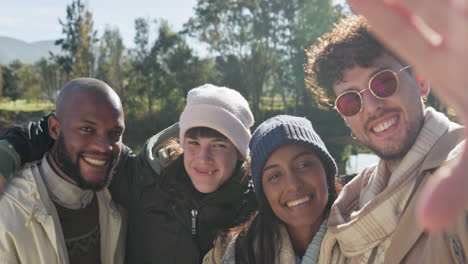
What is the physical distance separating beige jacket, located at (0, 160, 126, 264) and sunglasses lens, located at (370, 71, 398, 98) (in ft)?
7.26

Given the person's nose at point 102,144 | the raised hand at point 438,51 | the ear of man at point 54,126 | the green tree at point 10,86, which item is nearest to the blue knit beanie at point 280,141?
the person's nose at point 102,144

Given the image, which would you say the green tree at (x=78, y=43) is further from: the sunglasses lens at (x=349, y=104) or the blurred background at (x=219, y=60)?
the sunglasses lens at (x=349, y=104)

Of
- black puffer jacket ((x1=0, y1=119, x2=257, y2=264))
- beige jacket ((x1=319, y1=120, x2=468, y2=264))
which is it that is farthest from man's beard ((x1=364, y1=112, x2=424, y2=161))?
black puffer jacket ((x1=0, y1=119, x2=257, y2=264))

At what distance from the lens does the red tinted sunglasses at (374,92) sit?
242 cm

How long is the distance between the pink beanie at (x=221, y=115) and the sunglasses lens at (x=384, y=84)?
113 cm

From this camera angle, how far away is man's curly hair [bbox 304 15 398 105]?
2557 millimetres

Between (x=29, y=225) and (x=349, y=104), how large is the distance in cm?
218

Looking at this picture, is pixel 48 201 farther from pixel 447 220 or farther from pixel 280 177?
pixel 447 220

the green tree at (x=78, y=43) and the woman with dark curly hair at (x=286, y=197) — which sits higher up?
the green tree at (x=78, y=43)

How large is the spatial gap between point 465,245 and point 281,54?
88.5 feet

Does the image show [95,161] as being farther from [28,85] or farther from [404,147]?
[28,85]

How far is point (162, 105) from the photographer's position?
2655 cm

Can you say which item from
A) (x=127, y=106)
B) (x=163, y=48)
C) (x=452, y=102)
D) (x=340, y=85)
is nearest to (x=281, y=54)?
(x=163, y=48)

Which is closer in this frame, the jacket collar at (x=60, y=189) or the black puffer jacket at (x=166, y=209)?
the jacket collar at (x=60, y=189)
